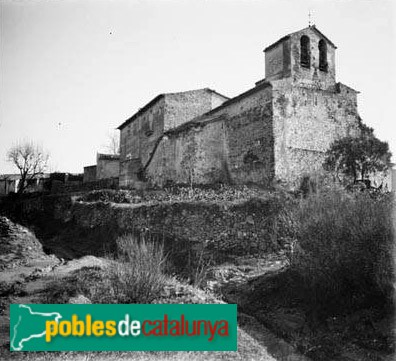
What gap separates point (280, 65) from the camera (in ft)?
68.4

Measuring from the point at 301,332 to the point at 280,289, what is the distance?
211 cm

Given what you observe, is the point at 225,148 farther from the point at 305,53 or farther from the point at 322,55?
the point at 322,55

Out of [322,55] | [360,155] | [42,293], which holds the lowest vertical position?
[42,293]

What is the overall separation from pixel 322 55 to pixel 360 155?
8166mm

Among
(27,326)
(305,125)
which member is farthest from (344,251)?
(305,125)

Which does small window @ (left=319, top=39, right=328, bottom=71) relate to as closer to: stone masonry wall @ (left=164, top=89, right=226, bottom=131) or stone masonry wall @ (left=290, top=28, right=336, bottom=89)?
stone masonry wall @ (left=290, top=28, right=336, bottom=89)

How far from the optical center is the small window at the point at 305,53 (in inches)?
805

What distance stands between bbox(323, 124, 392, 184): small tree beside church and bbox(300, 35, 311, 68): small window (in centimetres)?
595

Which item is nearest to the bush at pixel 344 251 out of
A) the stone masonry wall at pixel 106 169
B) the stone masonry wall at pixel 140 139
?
the stone masonry wall at pixel 140 139

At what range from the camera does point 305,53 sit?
813 inches

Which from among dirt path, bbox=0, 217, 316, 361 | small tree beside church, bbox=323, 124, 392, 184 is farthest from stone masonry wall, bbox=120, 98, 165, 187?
small tree beside church, bbox=323, 124, 392, 184

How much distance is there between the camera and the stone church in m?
19.0

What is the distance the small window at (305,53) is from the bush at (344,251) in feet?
41.9

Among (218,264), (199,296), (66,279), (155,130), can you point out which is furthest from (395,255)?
(155,130)
